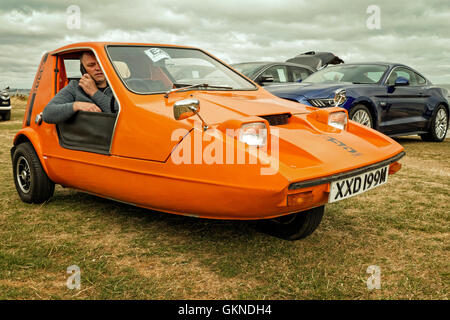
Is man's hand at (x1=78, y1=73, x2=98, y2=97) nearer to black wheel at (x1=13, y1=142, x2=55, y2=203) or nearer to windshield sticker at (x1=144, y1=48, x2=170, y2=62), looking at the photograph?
windshield sticker at (x1=144, y1=48, x2=170, y2=62)

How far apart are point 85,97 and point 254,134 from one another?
172 cm

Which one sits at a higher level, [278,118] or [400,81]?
[400,81]

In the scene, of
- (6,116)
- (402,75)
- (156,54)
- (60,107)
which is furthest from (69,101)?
(6,116)

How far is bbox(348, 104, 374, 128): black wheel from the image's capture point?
22.2 feet

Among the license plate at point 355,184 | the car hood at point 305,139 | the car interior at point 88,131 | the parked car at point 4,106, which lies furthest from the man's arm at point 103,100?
the parked car at point 4,106

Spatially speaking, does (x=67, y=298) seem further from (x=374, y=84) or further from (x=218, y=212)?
(x=374, y=84)

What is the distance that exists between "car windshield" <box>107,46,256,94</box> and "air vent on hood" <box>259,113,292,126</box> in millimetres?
704

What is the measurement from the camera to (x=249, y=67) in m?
8.96

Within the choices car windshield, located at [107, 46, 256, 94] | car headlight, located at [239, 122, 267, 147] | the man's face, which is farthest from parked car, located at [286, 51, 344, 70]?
car headlight, located at [239, 122, 267, 147]

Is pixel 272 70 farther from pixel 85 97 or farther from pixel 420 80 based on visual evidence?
pixel 85 97

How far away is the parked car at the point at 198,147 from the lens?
242cm

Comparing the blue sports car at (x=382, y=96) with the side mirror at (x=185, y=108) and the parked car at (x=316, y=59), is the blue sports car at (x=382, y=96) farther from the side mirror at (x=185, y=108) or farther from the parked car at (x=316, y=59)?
the parked car at (x=316, y=59)
